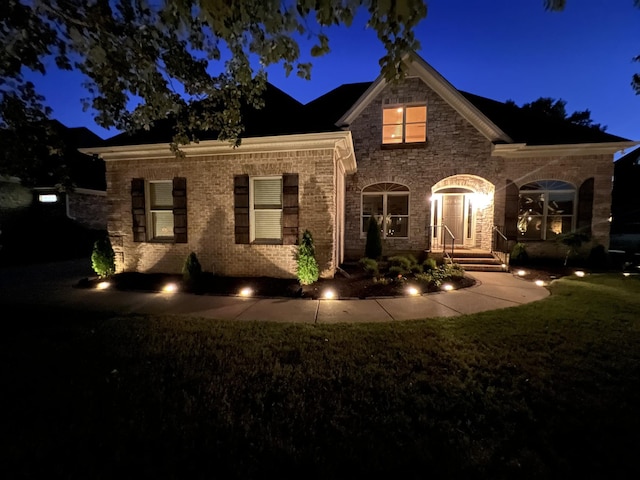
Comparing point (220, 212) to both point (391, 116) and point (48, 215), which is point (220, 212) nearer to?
point (391, 116)

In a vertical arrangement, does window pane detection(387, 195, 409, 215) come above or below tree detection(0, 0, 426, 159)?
below

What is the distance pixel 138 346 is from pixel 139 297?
3.10m

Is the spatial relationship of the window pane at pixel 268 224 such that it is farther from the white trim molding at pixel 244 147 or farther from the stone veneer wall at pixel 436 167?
the stone veneer wall at pixel 436 167

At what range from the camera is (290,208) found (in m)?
7.31

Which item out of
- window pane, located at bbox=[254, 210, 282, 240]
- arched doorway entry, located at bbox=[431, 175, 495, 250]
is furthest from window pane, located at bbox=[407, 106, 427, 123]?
window pane, located at bbox=[254, 210, 282, 240]

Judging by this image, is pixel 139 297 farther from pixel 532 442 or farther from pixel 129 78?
pixel 532 442

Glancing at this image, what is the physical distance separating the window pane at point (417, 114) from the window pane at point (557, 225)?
651 centimetres

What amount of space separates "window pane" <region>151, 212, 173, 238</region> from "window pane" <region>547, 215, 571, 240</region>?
46.3ft

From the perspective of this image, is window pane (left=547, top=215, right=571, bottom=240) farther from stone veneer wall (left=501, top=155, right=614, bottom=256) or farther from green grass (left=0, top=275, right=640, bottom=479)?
green grass (left=0, top=275, right=640, bottom=479)

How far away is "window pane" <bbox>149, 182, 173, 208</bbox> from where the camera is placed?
27.3 ft

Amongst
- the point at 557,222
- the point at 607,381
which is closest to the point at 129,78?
the point at 607,381

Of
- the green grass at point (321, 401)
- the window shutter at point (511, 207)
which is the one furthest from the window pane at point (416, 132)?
the green grass at point (321, 401)

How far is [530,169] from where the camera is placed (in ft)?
36.0

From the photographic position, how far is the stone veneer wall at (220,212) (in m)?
7.21
